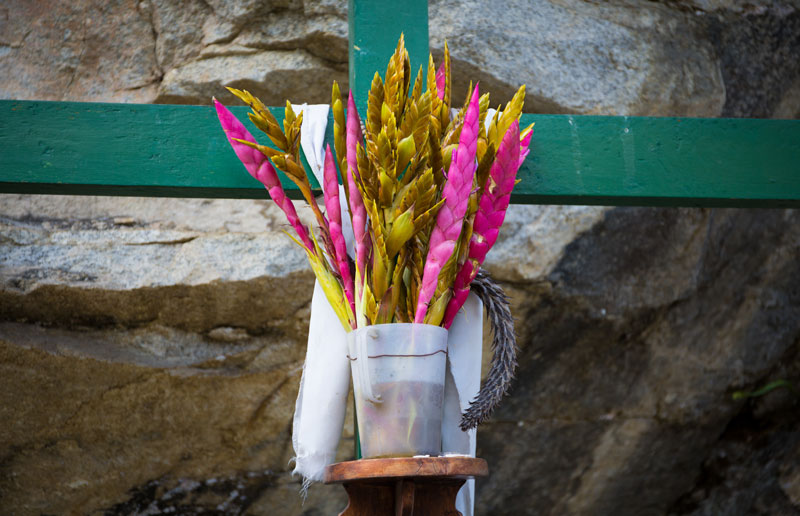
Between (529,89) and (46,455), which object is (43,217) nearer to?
(46,455)

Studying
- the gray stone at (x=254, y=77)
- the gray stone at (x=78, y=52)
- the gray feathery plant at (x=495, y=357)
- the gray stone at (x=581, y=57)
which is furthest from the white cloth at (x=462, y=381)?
the gray stone at (x=78, y=52)

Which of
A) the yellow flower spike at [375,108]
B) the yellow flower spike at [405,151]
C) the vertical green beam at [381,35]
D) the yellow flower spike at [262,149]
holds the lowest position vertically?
the yellow flower spike at [262,149]

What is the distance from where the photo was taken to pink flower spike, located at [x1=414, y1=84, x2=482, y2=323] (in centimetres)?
110

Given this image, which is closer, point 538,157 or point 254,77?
point 538,157

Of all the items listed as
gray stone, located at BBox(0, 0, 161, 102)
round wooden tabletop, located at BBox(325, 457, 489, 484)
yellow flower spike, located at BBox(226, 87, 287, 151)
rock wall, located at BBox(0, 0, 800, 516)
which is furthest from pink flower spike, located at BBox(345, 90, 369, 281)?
gray stone, located at BBox(0, 0, 161, 102)

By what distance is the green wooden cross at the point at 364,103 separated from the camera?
1.38m

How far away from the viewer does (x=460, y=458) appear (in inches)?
39.6

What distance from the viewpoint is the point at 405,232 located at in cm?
109

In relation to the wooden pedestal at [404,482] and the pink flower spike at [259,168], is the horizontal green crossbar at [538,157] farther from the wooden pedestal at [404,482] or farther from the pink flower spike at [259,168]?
the wooden pedestal at [404,482]

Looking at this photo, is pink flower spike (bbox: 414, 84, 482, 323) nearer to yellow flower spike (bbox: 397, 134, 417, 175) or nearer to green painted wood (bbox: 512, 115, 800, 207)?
yellow flower spike (bbox: 397, 134, 417, 175)

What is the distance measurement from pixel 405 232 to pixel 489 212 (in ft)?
0.52

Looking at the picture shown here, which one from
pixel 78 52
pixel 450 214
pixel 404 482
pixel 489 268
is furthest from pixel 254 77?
pixel 404 482

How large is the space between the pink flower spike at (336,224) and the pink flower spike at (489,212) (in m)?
0.15

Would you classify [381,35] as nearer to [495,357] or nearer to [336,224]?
[336,224]
